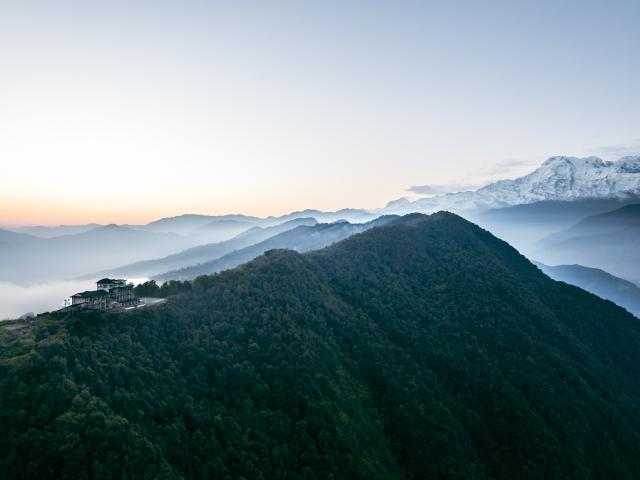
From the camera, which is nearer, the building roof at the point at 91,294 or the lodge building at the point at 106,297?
the building roof at the point at 91,294

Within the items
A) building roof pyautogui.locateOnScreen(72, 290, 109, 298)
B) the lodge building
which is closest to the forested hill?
the lodge building

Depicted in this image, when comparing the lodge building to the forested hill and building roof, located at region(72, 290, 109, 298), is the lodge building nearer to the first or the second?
building roof, located at region(72, 290, 109, 298)

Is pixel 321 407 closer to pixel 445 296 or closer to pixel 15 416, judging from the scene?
pixel 15 416

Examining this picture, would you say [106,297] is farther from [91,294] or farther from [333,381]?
[333,381]

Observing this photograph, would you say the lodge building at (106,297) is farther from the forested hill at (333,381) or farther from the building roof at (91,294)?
the forested hill at (333,381)

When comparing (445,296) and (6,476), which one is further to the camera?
(445,296)

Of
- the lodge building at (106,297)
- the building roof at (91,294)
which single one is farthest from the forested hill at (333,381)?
the building roof at (91,294)

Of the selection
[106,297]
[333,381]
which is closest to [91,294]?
[106,297]

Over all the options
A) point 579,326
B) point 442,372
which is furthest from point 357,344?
point 579,326
